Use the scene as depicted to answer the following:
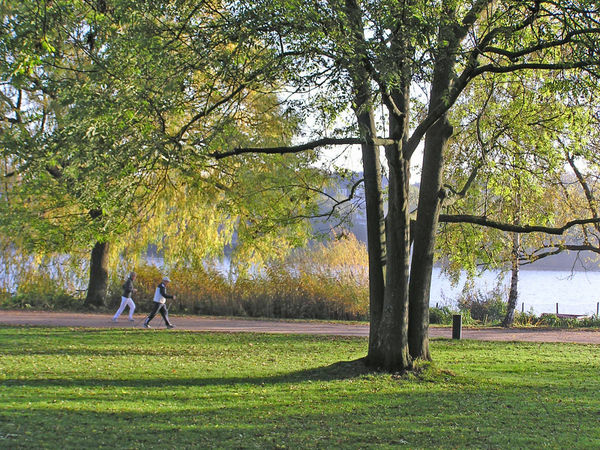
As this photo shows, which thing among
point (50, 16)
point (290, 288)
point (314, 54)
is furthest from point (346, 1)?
point (290, 288)

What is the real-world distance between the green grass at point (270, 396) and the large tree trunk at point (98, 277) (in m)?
6.97

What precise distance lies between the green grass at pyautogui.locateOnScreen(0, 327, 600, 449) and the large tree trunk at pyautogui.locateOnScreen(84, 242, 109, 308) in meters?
6.97

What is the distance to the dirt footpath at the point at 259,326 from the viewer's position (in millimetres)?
19750

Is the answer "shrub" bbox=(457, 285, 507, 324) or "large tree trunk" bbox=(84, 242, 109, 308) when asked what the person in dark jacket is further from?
"shrub" bbox=(457, 285, 507, 324)

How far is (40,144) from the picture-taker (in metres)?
9.48

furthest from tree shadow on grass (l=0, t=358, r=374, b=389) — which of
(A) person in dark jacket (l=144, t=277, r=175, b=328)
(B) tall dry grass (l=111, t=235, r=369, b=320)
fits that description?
(B) tall dry grass (l=111, t=235, r=369, b=320)

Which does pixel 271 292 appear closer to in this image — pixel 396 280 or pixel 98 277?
pixel 98 277

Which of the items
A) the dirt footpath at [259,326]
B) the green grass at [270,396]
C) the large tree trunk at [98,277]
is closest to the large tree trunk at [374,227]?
the green grass at [270,396]

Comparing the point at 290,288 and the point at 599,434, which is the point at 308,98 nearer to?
the point at 599,434

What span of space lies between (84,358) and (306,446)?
795 cm

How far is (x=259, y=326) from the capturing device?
836 inches

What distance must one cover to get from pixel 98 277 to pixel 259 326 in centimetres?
723

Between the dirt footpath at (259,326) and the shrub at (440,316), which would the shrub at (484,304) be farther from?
the dirt footpath at (259,326)


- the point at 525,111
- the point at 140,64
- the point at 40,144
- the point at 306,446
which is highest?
the point at 525,111
